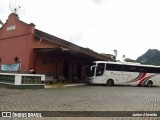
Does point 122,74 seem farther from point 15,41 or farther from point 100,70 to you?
point 15,41

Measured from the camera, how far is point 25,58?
28141 millimetres

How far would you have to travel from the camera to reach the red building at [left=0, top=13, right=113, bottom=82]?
28.0 meters

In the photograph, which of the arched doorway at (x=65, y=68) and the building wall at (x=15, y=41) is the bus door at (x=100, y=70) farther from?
the building wall at (x=15, y=41)

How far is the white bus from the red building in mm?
2287

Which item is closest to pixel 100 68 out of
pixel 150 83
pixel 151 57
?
pixel 150 83

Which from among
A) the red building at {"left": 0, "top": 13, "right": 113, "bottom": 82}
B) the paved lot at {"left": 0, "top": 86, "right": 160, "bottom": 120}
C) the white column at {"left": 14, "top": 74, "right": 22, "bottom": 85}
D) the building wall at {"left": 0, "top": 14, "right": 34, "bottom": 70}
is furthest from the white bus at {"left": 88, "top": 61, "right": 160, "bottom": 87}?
the paved lot at {"left": 0, "top": 86, "right": 160, "bottom": 120}

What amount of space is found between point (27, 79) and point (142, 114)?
43.8ft

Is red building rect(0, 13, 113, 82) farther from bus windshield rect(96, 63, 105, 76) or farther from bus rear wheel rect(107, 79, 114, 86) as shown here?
bus rear wheel rect(107, 79, 114, 86)

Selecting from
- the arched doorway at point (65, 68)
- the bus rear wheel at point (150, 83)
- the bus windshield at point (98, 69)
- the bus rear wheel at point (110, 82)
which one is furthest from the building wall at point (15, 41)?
the bus rear wheel at point (150, 83)

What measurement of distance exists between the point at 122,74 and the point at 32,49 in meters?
11.0

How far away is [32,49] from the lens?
92.4ft

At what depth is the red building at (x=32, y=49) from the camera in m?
28.0

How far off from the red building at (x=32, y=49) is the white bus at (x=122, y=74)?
2.29m

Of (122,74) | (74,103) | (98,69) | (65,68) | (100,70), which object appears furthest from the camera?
(65,68)
